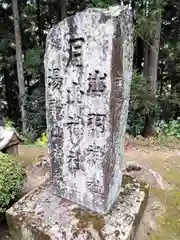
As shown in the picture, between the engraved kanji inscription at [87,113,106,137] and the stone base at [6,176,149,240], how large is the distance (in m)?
0.79

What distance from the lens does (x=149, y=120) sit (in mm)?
7031

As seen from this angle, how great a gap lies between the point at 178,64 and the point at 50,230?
20.6 ft

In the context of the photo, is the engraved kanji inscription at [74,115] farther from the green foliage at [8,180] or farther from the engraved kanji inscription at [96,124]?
the green foliage at [8,180]

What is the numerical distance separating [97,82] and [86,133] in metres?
0.48

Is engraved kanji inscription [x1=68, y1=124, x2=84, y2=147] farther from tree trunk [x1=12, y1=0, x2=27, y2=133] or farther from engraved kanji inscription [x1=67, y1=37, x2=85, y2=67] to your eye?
tree trunk [x1=12, y1=0, x2=27, y2=133]

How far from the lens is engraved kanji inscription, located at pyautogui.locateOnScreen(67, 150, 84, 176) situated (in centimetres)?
253

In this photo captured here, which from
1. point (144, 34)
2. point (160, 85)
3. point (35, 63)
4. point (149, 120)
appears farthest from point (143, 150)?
point (160, 85)

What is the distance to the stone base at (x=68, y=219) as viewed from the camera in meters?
2.33

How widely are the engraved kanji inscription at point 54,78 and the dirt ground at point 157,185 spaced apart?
1.54 metres

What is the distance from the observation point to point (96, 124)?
232cm

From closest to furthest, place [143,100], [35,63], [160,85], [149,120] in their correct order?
[143,100] < [149,120] < [35,63] < [160,85]

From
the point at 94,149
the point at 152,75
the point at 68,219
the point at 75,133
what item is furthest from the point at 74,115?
the point at 152,75

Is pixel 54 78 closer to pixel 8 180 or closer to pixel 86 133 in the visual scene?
pixel 86 133

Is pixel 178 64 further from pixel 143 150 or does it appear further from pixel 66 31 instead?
pixel 66 31
